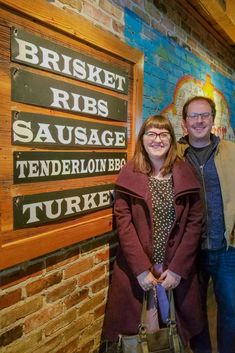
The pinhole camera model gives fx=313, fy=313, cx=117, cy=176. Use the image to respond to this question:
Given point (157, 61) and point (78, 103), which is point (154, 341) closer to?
point (78, 103)

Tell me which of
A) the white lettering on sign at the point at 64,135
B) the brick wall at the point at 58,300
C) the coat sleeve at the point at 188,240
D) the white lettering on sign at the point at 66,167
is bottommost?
the brick wall at the point at 58,300

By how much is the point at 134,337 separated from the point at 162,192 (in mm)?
752

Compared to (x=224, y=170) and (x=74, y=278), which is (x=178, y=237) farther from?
(x=74, y=278)

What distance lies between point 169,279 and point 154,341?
1.04ft

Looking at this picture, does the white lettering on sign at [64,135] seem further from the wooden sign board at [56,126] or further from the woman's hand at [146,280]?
the woman's hand at [146,280]

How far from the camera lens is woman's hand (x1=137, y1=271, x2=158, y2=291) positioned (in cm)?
159

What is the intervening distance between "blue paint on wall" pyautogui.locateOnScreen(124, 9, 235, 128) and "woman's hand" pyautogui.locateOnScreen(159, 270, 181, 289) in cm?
113

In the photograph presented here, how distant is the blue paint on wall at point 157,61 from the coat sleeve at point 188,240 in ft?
2.75

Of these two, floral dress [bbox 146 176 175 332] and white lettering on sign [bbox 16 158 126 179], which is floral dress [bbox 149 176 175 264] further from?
white lettering on sign [bbox 16 158 126 179]

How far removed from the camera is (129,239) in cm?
164

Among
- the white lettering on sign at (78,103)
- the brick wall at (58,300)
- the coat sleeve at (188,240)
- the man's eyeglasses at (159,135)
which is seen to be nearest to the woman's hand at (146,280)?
the coat sleeve at (188,240)

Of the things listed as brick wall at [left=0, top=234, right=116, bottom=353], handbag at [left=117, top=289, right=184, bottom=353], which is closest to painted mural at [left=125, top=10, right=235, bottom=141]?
brick wall at [left=0, top=234, right=116, bottom=353]

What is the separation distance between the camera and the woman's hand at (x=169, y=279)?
1.62 m

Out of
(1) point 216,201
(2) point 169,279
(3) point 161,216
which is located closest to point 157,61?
(1) point 216,201
